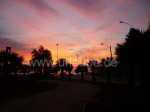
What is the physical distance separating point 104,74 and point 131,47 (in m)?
87.9

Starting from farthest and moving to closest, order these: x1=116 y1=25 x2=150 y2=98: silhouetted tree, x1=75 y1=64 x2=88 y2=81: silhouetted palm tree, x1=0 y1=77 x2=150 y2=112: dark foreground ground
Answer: x1=75 y1=64 x2=88 y2=81: silhouetted palm tree → x1=116 y1=25 x2=150 y2=98: silhouetted tree → x1=0 y1=77 x2=150 y2=112: dark foreground ground

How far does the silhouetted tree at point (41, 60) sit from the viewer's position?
3220 inches

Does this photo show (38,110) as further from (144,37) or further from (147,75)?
(144,37)

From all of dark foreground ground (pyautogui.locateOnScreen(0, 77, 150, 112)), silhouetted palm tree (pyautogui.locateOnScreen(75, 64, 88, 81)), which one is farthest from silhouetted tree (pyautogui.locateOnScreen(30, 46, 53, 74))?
dark foreground ground (pyautogui.locateOnScreen(0, 77, 150, 112))

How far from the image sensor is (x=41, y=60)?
8425cm

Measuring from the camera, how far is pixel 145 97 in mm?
13094

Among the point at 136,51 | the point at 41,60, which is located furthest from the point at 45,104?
the point at 41,60

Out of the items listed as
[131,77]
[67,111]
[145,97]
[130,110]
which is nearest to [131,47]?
[131,77]

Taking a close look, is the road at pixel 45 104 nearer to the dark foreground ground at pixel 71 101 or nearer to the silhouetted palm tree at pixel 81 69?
the dark foreground ground at pixel 71 101

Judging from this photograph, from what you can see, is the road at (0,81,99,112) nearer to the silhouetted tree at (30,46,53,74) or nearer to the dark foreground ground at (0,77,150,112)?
the dark foreground ground at (0,77,150,112)

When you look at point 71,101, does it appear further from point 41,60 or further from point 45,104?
point 41,60

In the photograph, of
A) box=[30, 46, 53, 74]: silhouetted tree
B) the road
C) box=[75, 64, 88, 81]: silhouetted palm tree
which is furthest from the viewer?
box=[30, 46, 53, 74]: silhouetted tree

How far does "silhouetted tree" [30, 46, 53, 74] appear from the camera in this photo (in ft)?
268

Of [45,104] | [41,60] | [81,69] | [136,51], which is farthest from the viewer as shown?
[41,60]
